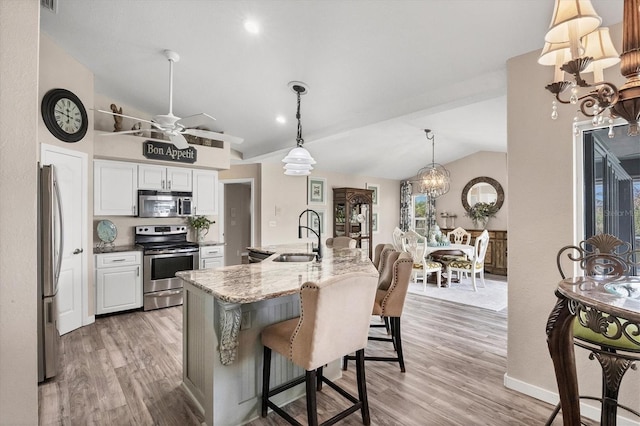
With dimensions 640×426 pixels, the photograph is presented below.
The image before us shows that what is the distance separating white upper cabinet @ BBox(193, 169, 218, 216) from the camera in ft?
16.8

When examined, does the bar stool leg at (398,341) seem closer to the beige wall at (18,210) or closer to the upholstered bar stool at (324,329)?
the upholstered bar stool at (324,329)

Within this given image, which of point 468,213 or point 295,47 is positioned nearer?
point 295,47

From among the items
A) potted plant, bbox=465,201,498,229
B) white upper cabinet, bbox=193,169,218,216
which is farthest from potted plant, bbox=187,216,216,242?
potted plant, bbox=465,201,498,229

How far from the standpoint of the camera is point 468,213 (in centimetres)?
758

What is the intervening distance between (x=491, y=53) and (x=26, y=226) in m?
3.09

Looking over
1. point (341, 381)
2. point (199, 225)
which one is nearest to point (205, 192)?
point (199, 225)

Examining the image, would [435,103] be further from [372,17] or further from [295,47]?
[295,47]

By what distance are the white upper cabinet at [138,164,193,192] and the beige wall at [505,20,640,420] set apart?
4.54 meters

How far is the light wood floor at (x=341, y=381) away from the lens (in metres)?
2.07

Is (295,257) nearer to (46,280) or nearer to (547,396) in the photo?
(46,280)

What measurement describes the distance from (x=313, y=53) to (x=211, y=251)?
3450 millimetres

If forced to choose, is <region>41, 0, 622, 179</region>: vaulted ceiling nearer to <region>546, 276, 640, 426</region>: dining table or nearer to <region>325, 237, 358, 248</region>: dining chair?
<region>325, 237, 358, 248</region>: dining chair

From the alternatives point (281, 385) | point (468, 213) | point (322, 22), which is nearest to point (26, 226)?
point (281, 385)

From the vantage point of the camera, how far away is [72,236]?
3.57 m
